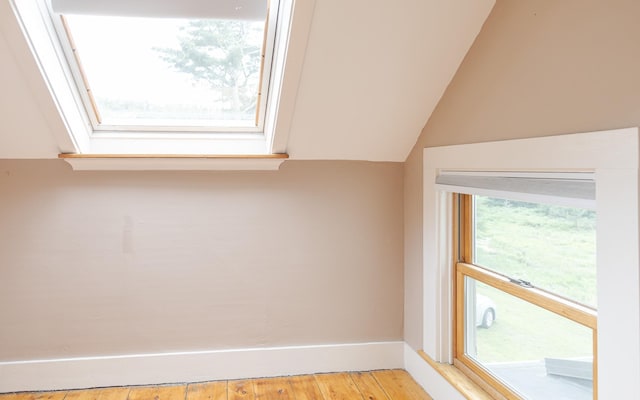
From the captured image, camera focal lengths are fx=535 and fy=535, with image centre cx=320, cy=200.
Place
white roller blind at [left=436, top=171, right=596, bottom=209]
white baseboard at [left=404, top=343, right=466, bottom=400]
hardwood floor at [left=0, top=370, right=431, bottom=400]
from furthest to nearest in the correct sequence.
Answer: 1. hardwood floor at [left=0, top=370, right=431, bottom=400]
2. white baseboard at [left=404, top=343, right=466, bottom=400]
3. white roller blind at [left=436, top=171, right=596, bottom=209]

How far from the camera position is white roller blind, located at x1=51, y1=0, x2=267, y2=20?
7.31 ft

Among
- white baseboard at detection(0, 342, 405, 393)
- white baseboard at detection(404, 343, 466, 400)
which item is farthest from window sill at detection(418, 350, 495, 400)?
white baseboard at detection(0, 342, 405, 393)

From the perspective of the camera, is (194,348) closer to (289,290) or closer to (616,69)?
(289,290)

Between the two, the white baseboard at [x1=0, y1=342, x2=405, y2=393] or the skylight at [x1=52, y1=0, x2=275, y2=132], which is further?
the white baseboard at [x1=0, y1=342, x2=405, y2=393]

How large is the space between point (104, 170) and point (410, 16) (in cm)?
178

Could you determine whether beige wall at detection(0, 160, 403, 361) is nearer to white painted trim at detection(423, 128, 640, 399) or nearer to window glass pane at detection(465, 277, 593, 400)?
window glass pane at detection(465, 277, 593, 400)

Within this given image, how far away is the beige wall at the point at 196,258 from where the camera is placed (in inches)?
112

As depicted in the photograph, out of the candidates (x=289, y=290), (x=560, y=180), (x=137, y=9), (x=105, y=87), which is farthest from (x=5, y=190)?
(x=560, y=180)

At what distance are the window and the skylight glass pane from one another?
4.08ft

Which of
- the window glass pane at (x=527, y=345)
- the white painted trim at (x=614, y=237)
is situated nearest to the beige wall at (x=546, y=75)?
the white painted trim at (x=614, y=237)

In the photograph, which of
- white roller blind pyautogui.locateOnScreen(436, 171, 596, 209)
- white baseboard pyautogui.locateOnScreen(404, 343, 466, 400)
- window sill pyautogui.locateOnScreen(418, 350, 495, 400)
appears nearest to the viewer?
white roller blind pyautogui.locateOnScreen(436, 171, 596, 209)

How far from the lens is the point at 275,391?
2.82 meters

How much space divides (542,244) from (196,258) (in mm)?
1826

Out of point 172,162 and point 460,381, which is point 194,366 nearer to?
point 172,162
